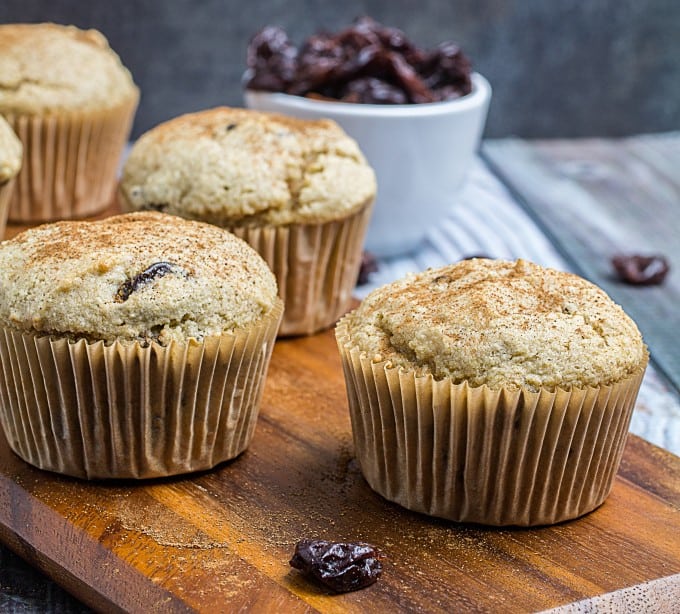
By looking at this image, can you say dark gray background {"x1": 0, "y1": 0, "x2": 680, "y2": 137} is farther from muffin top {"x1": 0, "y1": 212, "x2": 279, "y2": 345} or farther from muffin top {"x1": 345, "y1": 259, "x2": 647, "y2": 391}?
muffin top {"x1": 345, "y1": 259, "x2": 647, "y2": 391}

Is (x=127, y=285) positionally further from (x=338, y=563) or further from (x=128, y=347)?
(x=338, y=563)

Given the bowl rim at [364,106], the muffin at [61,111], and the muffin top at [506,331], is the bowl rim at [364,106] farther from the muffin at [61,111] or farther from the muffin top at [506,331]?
the muffin top at [506,331]

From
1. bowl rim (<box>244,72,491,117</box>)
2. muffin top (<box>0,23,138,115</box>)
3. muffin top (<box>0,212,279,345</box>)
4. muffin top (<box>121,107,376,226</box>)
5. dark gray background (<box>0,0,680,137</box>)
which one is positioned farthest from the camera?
dark gray background (<box>0,0,680,137</box>)

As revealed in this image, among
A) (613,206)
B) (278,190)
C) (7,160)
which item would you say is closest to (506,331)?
(278,190)

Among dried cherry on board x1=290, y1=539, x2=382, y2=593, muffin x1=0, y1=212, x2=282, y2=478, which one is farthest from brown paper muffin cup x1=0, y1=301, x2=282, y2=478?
dried cherry on board x1=290, y1=539, x2=382, y2=593

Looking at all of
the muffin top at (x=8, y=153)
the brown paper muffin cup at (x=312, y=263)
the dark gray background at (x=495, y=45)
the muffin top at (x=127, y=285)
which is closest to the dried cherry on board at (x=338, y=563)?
the muffin top at (x=127, y=285)

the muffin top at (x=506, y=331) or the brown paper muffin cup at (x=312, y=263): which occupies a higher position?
the muffin top at (x=506, y=331)
